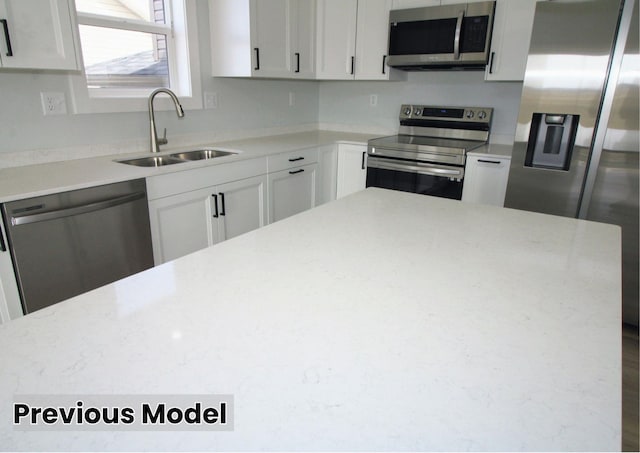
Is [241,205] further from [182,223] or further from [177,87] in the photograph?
[177,87]

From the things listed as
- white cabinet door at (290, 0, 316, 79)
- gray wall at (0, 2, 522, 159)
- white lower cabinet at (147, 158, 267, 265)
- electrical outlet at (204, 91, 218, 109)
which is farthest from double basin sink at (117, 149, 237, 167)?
white cabinet door at (290, 0, 316, 79)

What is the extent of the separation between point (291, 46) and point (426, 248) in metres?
2.53

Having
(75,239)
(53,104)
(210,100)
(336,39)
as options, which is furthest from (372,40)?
(75,239)

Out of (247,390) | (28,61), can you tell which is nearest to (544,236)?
(247,390)

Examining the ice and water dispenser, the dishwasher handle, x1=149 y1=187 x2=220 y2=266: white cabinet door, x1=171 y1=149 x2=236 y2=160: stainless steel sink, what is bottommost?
x1=149 y1=187 x2=220 y2=266: white cabinet door

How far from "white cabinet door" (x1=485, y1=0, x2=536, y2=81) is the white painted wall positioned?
33 centimetres

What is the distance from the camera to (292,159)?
2988 mm

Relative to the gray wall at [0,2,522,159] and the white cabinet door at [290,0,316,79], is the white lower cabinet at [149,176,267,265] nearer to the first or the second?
the gray wall at [0,2,522,159]

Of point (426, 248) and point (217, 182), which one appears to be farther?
point (217, 182)

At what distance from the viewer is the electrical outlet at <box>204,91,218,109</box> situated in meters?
2.96

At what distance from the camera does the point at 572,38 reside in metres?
2.21

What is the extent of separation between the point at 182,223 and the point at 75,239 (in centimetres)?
59

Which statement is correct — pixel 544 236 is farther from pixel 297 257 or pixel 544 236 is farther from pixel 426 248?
pixel 297 257

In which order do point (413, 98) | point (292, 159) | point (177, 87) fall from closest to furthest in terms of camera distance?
point (177, 87) < point (292, 159) < point (413, 98)
